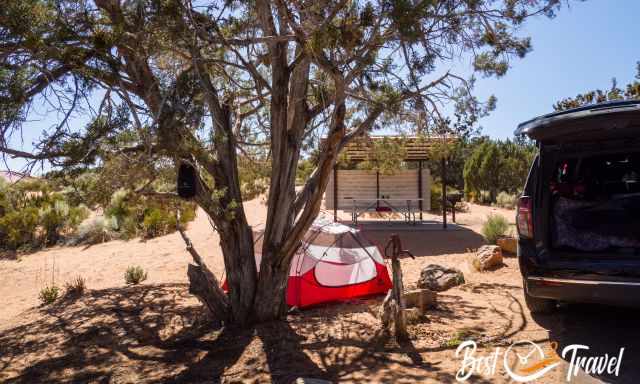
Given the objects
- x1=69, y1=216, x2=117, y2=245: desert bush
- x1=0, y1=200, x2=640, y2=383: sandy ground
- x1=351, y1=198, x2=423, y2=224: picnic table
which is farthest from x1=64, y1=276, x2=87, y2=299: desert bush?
x1=351, y1=198, x2=423, y2=224: picnic table

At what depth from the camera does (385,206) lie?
1688cm

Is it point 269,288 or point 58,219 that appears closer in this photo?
point 269,288

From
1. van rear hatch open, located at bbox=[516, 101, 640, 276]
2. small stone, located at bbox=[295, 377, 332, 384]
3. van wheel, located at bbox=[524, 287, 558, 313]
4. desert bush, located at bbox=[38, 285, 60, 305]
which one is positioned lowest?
desert bush, located at bbox=[38, 285, 60, 305]

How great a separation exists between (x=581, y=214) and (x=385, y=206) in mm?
12496

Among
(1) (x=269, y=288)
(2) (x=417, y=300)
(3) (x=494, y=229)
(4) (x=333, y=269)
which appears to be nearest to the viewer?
(1) (x=269, y=288)

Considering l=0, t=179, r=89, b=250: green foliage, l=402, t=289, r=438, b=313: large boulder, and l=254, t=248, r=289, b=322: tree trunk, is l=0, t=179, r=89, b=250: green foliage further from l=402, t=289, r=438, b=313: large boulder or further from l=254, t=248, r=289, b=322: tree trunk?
l=402, t=289, r=438, b=313: large boulder

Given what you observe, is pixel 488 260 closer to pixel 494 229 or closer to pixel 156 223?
pixel 494 229

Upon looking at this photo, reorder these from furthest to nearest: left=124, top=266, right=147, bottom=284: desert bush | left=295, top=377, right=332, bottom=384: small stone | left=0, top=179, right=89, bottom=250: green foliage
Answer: left=0, top=179, right=89, bottom=250: green foliage → left=124, top=266, right=147, bottom=284: desert bush → left=295, top=377, right=332, bottom=384: small stone

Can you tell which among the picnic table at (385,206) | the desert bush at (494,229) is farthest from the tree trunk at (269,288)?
the picnic table at (385,206)

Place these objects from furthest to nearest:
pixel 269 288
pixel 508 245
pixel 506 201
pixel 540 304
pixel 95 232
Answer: pixel 506 201, pixel 95 232, pixel 508 245, pixel 269 288, pixel 540 304

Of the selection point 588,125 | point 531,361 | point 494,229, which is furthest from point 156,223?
point 588,125

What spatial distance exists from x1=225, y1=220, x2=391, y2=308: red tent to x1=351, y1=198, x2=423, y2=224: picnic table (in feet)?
29.0

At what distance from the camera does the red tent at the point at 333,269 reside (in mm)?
6469

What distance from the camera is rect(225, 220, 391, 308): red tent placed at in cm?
647
